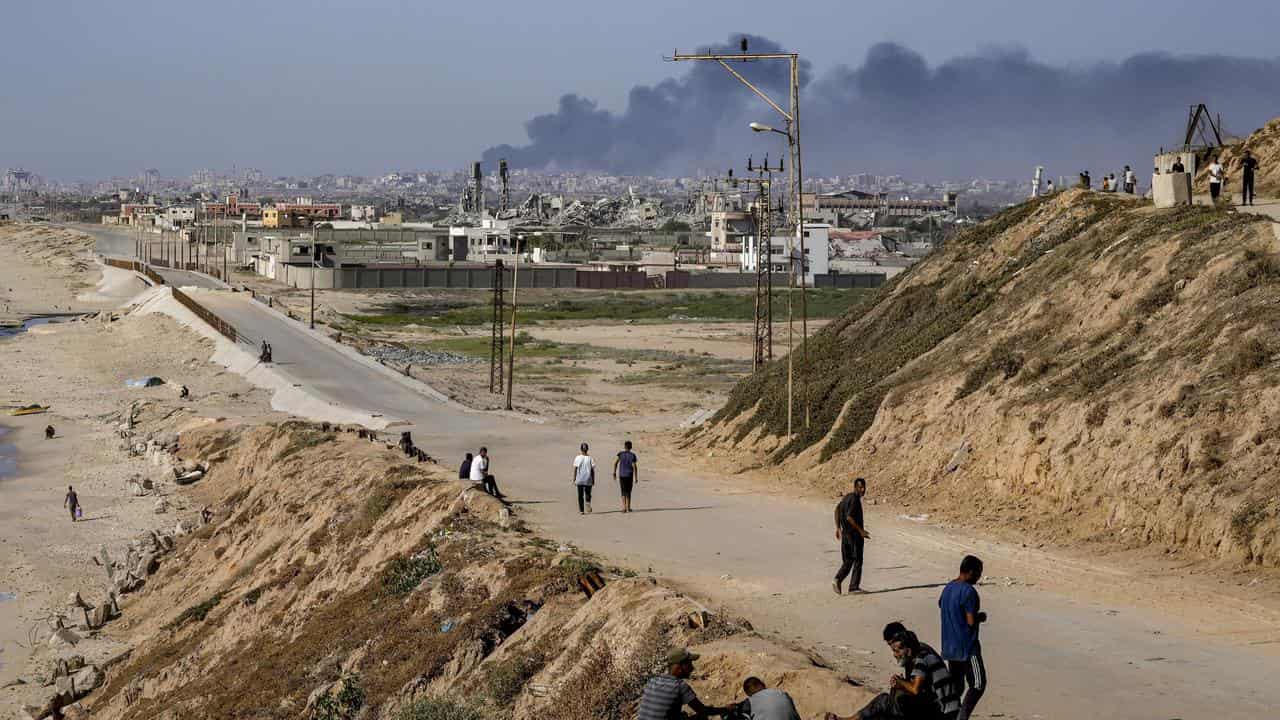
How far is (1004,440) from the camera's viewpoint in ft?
82.1

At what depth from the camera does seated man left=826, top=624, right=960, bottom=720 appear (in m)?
11.4

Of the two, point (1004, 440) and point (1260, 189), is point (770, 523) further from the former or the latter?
point (1260, 189)

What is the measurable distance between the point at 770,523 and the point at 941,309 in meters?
11.9

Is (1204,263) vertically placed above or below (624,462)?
above

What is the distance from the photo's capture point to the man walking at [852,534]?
57.4ft

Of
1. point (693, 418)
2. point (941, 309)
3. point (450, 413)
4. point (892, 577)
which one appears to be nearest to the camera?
point (892, 577)

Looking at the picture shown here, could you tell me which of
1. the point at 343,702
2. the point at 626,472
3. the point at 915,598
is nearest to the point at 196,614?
the point at 626,472

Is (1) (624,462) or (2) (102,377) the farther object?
(2) (102,377)

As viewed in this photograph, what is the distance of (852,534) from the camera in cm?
1772

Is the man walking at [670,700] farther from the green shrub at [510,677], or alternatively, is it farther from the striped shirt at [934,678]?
the green shrub at [510,677]

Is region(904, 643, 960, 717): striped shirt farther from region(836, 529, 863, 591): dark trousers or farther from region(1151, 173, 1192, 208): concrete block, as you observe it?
region(1151, 173, 1192, 208): concrete block

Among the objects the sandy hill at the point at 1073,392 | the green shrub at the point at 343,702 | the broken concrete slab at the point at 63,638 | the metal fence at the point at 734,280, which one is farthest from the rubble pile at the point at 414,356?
the metal fence at the point at 734,280

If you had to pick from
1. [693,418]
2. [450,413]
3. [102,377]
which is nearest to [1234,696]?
[693,418]

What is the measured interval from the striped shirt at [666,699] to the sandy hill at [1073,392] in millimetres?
9602
